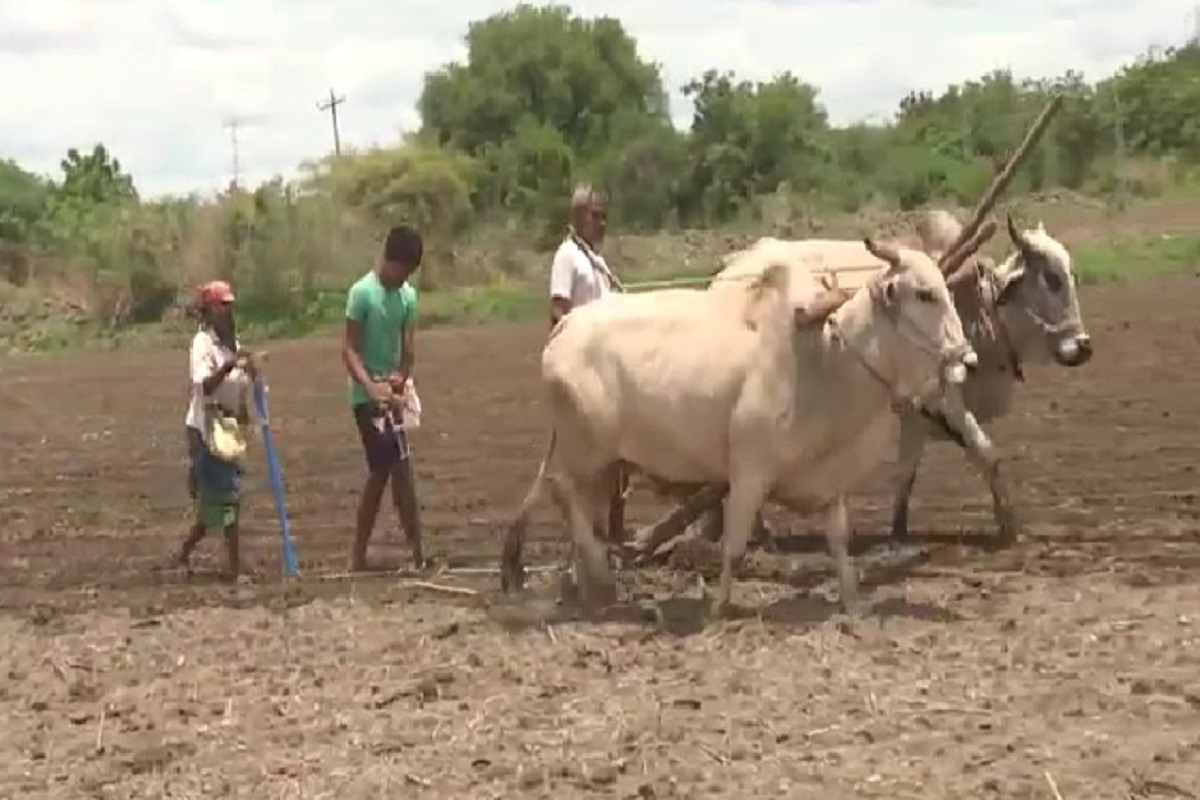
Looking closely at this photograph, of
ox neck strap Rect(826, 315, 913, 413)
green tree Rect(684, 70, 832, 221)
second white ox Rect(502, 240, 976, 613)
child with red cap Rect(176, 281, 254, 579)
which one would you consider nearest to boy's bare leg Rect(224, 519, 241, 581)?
child with red cap Rect(176, 281, 254, 579)

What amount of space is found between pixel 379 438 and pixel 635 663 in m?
3.08

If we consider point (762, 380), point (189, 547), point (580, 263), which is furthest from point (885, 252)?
point (189, 547)

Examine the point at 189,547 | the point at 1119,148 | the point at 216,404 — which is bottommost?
the point at 189,547

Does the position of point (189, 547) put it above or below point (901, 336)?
below

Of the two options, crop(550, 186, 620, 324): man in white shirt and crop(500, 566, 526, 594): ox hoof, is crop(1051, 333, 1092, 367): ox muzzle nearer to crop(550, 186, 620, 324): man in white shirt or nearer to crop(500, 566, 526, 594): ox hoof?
crop(550, 186, 620, 324): man in white shirt

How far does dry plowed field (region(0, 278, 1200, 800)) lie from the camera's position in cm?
802

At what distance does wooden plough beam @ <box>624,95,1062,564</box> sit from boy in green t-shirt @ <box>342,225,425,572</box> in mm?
1340

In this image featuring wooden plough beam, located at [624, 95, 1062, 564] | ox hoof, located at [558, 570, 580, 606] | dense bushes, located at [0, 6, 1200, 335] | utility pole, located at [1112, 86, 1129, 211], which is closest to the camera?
wooden plough beam, located at [624, 95, 1062, 564]

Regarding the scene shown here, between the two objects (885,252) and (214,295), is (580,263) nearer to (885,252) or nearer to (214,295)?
(214,295)

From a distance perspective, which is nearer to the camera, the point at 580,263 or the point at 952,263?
the point at 952,263

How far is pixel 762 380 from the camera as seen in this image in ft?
34.4

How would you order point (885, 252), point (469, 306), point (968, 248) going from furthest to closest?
point (469, 306), point (968, 248), point (885, 252)

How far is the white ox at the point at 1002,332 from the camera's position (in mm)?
12438

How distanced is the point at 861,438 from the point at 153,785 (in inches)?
153
